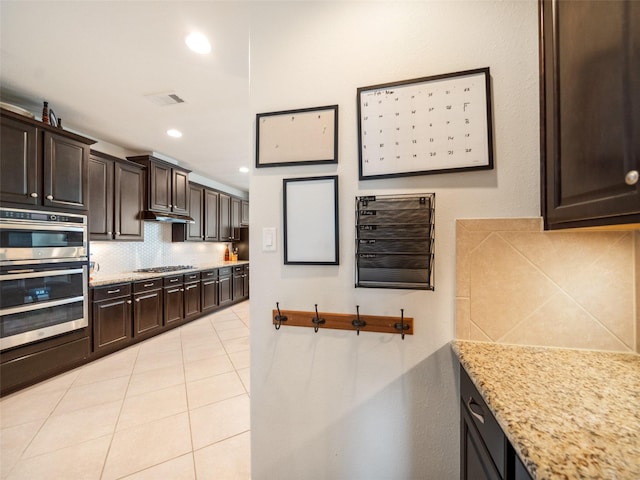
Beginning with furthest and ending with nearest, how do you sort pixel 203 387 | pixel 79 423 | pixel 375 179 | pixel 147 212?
pixel 147 212
pixel 203 387
pixel 79 423
pixel 375 179

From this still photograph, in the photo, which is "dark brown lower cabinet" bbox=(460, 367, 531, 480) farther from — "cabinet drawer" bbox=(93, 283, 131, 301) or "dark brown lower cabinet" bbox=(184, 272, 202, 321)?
"dark brown lower cabinet" bbox=(184, 272, 202, 321)

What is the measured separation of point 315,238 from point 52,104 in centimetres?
323

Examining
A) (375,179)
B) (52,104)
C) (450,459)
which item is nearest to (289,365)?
(450,459)

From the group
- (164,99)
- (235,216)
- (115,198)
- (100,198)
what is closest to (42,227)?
(100,198)

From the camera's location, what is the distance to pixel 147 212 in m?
3.71

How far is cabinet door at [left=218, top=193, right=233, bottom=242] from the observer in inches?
217

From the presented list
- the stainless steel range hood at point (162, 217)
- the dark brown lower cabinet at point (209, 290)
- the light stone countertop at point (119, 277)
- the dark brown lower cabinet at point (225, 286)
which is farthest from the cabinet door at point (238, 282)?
the stainless steel range hood at point (162, 217)

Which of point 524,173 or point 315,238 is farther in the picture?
point 315,238

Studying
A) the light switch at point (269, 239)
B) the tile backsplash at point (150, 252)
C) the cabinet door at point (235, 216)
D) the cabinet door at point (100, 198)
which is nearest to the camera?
the light switch at point (269, 239)

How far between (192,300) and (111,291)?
140 centimetres

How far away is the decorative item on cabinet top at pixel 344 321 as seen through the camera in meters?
1.16

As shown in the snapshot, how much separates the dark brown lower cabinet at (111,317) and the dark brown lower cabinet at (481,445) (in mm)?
3506

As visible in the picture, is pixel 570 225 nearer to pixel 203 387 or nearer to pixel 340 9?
pixel 340 9

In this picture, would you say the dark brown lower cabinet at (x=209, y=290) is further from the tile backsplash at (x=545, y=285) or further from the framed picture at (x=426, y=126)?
the tile backsplash at (x=545, y=285)
